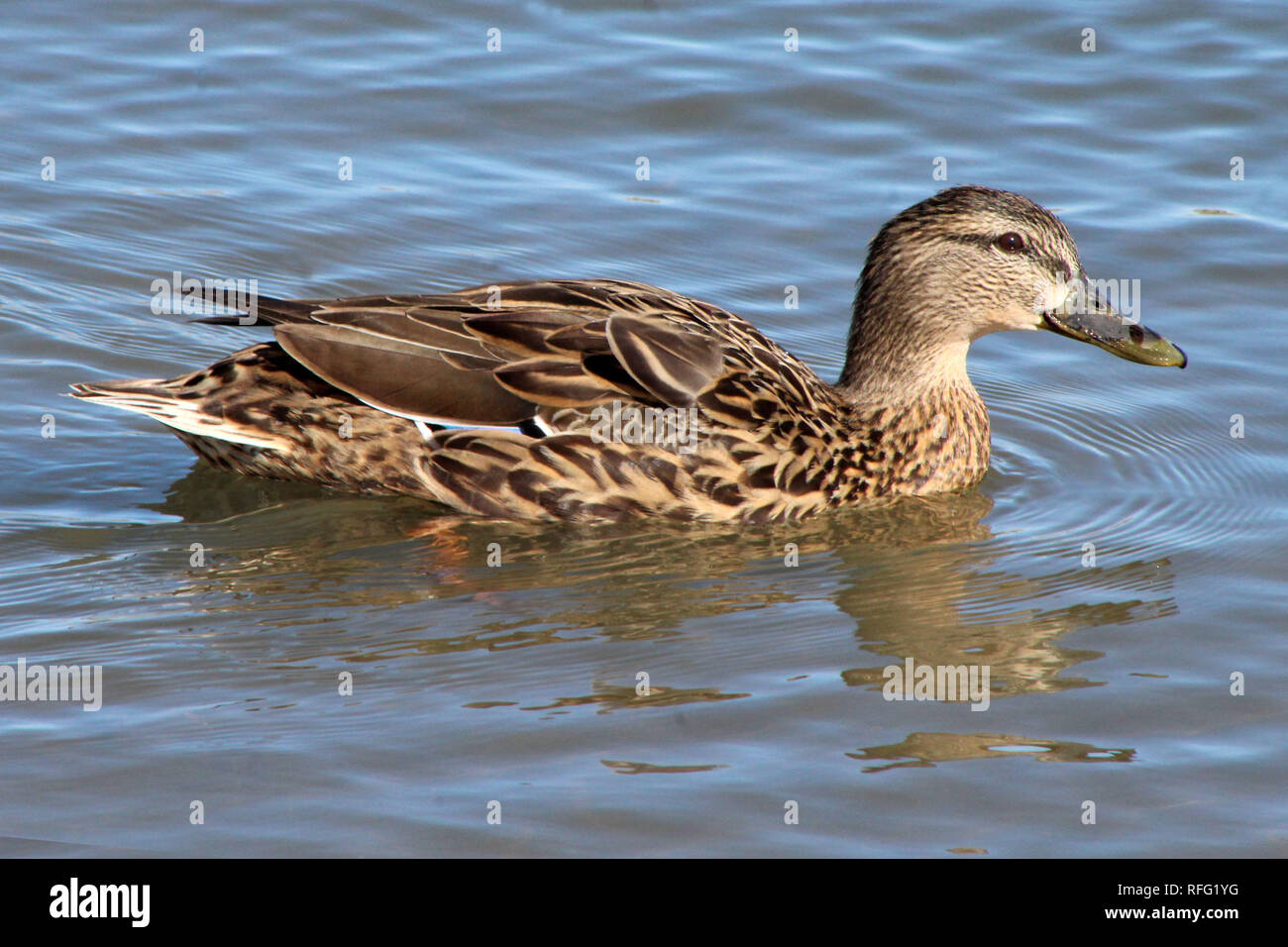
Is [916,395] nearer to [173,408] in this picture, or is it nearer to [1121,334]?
[1121,334]

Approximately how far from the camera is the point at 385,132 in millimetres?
11703

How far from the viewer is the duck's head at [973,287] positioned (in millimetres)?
8289

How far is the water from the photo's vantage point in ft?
19.2

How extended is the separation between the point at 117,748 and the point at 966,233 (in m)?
4.46

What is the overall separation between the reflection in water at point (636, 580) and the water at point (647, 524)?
24mm

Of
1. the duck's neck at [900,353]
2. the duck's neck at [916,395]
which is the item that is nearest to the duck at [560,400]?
the duck's neck at [916,395]

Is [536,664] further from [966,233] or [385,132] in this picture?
[385,132]

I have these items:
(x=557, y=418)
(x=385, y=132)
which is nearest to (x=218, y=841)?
(x=557, y=418)

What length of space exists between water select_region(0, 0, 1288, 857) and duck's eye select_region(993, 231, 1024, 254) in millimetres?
1120

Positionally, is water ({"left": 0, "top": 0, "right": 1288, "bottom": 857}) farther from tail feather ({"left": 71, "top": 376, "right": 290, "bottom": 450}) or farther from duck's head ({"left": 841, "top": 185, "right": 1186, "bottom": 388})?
duck's head ({"left": 841, "top": 185, "right": 1186, "bottom": 388})

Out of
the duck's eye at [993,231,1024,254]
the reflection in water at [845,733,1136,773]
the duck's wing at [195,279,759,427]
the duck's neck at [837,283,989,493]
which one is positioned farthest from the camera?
the duck's neck at [837,283,989,493]

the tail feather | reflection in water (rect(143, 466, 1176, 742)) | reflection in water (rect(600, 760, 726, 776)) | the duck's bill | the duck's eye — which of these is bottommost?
reflection in water (rect(600, 760, 726, 776))

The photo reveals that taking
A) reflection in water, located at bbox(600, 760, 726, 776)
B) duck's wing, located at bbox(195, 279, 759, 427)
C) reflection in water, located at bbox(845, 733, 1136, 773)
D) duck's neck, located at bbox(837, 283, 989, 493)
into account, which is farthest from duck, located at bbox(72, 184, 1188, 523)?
reflection in water, located at bbox(600, 760, 726, 776)

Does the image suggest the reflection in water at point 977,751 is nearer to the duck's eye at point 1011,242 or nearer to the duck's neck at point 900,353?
the duck's neck at point 900,353
